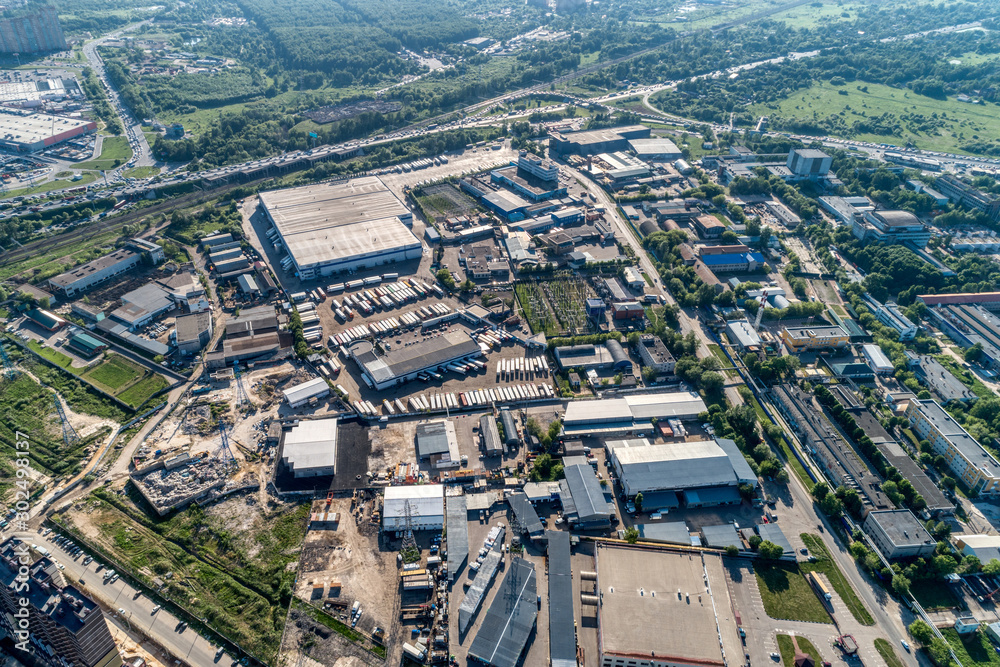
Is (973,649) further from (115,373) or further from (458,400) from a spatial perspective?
(115,373)

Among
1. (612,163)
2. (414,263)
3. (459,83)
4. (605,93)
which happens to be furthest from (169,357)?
(605,93)

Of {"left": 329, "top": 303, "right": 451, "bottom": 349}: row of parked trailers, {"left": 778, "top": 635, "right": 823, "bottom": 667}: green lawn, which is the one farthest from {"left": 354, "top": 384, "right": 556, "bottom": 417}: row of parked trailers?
{"left": 778, "top": 635, "right": 823, "bottom": 667}: green lawn

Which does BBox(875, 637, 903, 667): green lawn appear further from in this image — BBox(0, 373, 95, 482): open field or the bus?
BBox(0, 373, 95, 482): open field

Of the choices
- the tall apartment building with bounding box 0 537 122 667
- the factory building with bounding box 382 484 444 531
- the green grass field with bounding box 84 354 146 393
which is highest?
the tall apartment building with bounding box 0 537 122 667

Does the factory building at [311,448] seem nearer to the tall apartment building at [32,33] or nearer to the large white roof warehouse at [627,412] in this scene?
the large white roof warehouse at [627,412]

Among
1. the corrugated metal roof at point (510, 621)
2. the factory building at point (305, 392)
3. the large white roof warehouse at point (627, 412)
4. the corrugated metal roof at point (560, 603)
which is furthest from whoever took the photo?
the factory building at point (305, 392)

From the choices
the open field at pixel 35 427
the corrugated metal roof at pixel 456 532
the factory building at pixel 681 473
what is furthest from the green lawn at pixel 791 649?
the open field at pixel 35 427

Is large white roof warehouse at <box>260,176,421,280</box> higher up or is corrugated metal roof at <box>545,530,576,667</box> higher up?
large white roof warehouse at <box>260,176,421,280</box>
